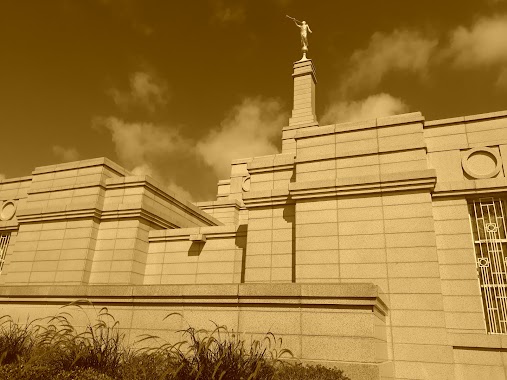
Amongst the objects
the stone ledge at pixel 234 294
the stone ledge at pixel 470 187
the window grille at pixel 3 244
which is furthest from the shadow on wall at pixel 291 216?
the window grille at pixel 3 244

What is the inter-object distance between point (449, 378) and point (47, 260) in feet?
50.1

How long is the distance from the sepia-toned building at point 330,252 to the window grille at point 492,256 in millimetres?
30

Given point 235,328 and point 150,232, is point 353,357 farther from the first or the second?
point 150,232

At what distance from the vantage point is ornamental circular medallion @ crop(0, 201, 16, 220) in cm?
1956

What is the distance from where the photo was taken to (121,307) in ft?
33.2

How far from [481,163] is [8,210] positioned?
68.5 feet

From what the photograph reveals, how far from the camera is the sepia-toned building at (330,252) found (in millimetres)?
8766

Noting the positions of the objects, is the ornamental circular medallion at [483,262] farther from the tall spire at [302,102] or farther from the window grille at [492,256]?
the tall spire at [302,102]

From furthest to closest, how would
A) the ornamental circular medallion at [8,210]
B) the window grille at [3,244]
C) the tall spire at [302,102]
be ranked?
the tall spire at [302,102]
the ornamental circular medallion at [8,210]
the window grille at [3,244]

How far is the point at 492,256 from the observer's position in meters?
11.3

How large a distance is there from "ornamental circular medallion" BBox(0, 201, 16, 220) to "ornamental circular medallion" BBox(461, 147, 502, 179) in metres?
20.0

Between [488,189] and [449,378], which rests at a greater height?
[488,189]

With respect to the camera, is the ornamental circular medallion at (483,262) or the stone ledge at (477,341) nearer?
the stone ledge at (477,341)

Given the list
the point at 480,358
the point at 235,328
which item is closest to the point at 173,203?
the point at 235,328
